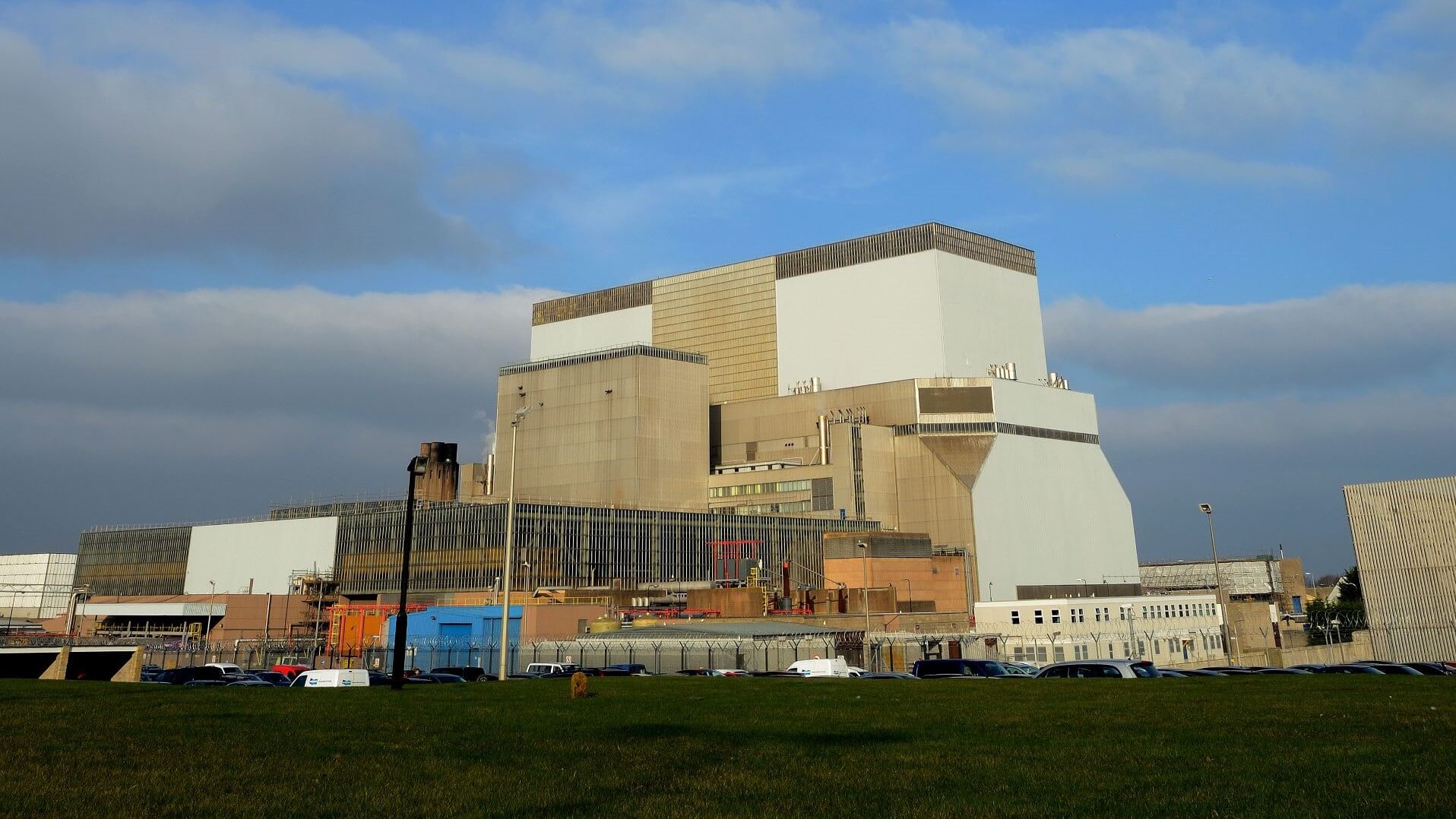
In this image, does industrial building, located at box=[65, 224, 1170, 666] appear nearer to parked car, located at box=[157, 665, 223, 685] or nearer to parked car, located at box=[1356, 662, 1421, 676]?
parked car, located at box=[157, 665, 223, 685]

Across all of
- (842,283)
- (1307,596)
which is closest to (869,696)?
(842,283)

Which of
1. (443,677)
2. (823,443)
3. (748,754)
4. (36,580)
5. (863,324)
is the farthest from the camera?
(36,580)

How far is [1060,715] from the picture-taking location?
2517cm

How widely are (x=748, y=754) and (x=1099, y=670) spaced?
2700cm

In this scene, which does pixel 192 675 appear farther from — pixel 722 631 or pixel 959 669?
pixel 959 669

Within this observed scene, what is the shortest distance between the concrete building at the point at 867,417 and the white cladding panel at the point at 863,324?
0.87ft

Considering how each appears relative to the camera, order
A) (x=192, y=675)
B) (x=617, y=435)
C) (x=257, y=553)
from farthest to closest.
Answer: (x=617, y=435)
(x=257, y=553)
(x=192, y=675)

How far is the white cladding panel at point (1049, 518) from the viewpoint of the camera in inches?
5920

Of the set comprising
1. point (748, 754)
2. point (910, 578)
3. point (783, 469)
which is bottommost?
point (748, 754)

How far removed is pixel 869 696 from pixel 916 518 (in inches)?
4878

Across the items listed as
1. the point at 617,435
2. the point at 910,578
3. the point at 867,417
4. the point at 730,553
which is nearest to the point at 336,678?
the point at 910,578

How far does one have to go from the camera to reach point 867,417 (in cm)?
16412

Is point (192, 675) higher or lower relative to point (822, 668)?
higher

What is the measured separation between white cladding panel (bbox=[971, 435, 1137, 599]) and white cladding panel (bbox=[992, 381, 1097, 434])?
309 centimetres
